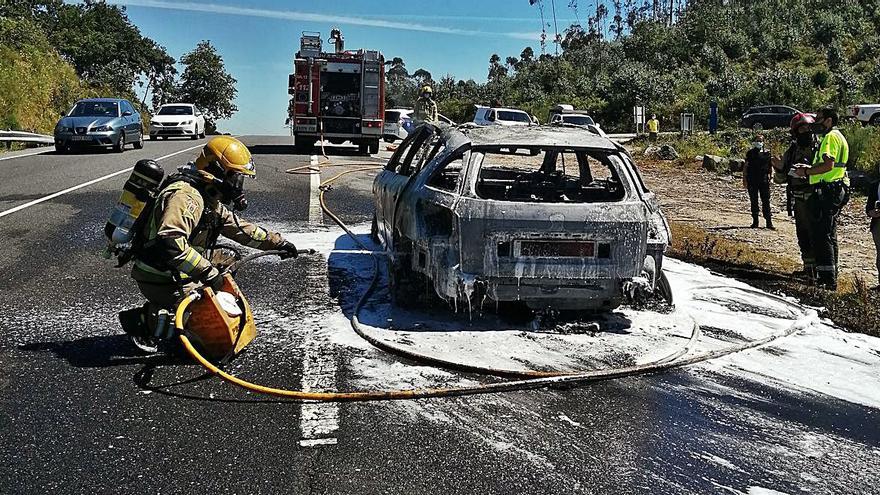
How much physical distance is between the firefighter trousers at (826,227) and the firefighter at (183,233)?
533 cm

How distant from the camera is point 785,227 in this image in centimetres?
1195

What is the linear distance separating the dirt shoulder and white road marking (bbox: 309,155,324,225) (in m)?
4.64

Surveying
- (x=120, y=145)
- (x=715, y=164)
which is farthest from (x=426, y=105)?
(x=120, y=145)

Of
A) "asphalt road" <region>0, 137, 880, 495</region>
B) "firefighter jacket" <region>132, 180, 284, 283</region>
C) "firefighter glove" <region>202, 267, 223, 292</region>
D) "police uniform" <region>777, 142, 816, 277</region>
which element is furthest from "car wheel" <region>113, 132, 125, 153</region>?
"firefighter glove" <region>202, 267, 223, 292</region>

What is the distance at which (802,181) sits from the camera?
7578 millimetres

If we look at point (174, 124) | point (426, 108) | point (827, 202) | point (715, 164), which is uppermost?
point (426, 108)

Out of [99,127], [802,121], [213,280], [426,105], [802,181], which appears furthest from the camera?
[99,127]

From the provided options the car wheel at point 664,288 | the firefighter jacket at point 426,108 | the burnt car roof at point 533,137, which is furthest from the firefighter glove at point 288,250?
the firefighter jacket at point 426,108

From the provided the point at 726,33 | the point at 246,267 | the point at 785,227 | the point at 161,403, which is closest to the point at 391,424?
the point at 161,403

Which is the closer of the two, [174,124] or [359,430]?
[359,430]

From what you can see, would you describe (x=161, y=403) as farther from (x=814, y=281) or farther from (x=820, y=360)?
(x=814, y=281)

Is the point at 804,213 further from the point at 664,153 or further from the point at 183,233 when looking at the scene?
the point at 664,153

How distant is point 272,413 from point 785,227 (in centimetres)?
1002

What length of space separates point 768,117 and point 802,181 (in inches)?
1266
